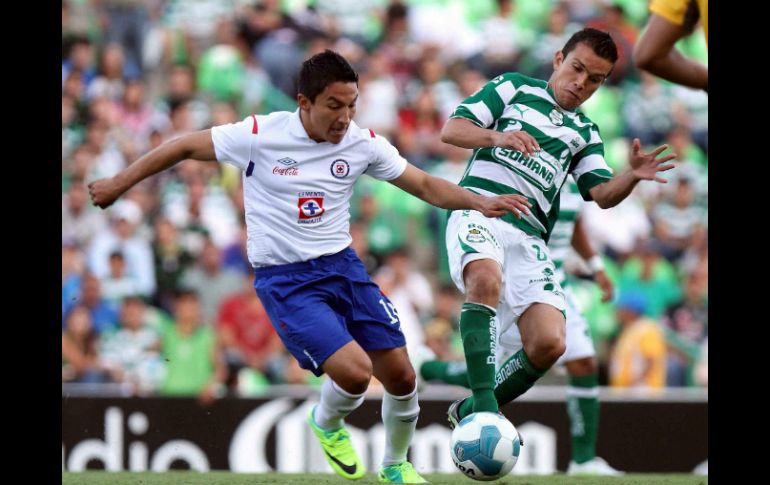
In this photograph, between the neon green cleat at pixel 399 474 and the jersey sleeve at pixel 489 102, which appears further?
the neon green cleat at pixel 399 474

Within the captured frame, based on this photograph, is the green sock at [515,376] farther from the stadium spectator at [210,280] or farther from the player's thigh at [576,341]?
the stadium spectator at [210,280]

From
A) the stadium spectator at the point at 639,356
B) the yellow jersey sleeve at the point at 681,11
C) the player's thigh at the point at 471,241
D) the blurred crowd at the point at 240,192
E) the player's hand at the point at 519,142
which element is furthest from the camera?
the stadium spectator at the point at 639,356

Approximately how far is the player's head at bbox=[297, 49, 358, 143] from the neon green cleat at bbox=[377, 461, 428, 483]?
1.94 m

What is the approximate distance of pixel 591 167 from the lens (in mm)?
7031

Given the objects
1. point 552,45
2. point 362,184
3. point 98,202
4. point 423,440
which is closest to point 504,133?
point 98,202

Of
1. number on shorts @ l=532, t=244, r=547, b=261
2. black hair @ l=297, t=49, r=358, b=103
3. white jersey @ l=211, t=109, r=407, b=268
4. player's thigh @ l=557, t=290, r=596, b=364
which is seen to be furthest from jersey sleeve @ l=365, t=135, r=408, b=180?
player's thigh @ l=557, t=290, r=596, b=364

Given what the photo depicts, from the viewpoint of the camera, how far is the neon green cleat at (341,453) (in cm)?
689

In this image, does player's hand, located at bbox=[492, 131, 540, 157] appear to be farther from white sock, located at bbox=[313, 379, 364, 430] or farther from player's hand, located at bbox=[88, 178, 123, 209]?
player's hand, located at bbox=[88, 178, 123, 209]

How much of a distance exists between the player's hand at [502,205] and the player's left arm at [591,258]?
10.4 ft

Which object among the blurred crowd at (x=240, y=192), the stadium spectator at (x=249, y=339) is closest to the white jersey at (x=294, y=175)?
the blurred crowd at (x=240, y=192)

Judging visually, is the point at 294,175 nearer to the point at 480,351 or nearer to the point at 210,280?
the point at 480,351

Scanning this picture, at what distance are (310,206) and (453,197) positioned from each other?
787 millimetres

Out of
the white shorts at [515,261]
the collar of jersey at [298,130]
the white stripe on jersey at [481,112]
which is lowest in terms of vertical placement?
the white shorts at [515,261]
